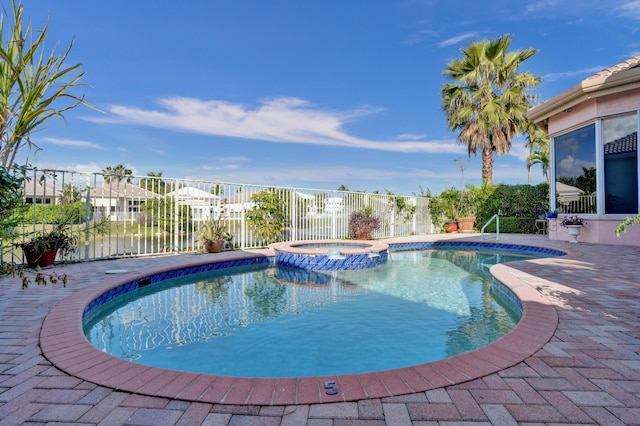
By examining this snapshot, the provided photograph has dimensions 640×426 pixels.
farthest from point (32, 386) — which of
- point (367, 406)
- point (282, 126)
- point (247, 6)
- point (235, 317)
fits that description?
point (282, 126)

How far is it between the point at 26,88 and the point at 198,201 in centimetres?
736

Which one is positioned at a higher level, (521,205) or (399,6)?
(399,6)

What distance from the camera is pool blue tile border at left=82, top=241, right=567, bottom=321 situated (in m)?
4.91

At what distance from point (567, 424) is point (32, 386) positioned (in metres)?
3.19

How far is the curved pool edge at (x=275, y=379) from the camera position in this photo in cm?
197

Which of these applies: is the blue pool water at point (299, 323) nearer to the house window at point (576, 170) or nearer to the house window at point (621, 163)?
the house window at point (621, 163)

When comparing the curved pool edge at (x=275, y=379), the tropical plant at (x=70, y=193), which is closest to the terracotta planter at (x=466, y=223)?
the curved pool edge at (x=275, y=379)

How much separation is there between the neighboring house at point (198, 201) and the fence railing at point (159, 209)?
3cm

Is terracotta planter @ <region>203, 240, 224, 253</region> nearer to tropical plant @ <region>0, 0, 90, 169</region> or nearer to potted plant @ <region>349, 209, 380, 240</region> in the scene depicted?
potted plant @ <region>349, 209, 380, 240</region>

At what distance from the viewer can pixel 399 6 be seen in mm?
13227

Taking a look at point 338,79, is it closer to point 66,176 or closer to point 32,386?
point 66,176

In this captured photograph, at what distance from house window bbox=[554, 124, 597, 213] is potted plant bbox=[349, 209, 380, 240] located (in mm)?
6485

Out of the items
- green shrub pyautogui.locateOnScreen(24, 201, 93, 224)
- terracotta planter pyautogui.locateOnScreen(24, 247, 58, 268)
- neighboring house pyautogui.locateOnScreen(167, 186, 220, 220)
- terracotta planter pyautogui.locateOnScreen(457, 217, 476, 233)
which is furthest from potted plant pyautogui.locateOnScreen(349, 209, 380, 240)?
terracotta planter pyautogui.locateOnScreen(24, 247, 58, 268)

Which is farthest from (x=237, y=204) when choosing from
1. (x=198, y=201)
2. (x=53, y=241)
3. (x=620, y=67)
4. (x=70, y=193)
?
(x=620, y=67)
